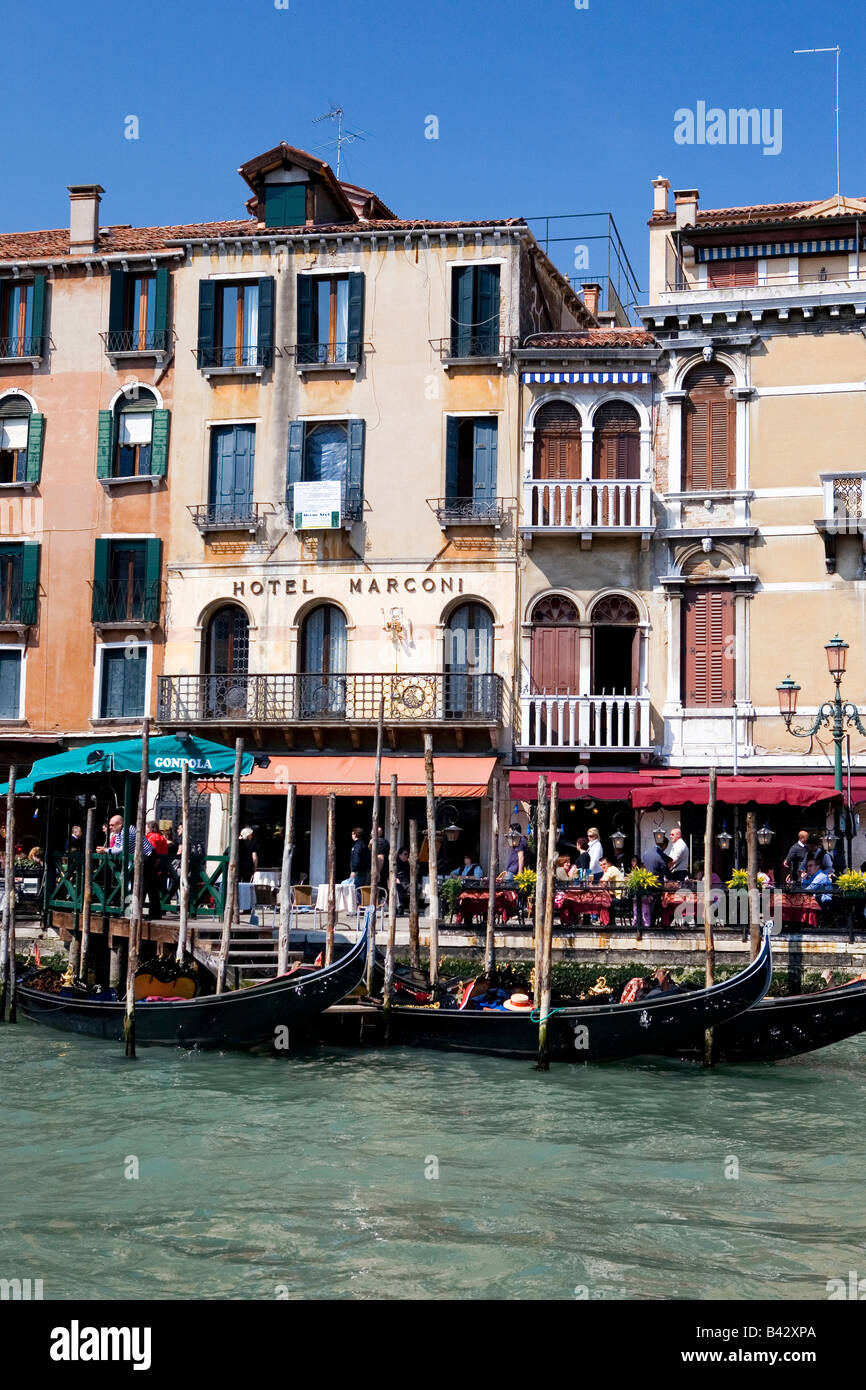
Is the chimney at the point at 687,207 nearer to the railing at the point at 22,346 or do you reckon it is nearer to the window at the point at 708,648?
the window at the point at 708,648

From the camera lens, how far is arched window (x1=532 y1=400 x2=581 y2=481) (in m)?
25.8

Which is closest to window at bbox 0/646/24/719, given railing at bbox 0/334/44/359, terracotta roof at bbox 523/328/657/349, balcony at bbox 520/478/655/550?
railing at bbox 0/334/44/359

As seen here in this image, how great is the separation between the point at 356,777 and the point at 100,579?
6046mm

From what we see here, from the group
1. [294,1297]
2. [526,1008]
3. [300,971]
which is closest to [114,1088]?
[300,971]

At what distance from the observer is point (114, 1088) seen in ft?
49.9

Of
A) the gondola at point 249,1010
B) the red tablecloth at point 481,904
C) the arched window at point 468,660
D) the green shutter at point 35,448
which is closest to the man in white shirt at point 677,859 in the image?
the red tablecloth at point 481,904

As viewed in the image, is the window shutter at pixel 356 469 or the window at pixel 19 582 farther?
the window at pixel 19 582

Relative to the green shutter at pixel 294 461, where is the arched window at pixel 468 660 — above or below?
below

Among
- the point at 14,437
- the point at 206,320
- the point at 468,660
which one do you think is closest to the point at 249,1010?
the point at 468,660

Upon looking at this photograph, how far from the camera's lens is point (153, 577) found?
2714 centimetres

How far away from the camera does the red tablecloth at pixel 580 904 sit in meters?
20.7

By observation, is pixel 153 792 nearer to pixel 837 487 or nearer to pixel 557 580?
pixel 557 580

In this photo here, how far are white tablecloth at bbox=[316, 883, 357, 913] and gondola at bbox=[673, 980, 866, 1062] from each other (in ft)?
22.9
